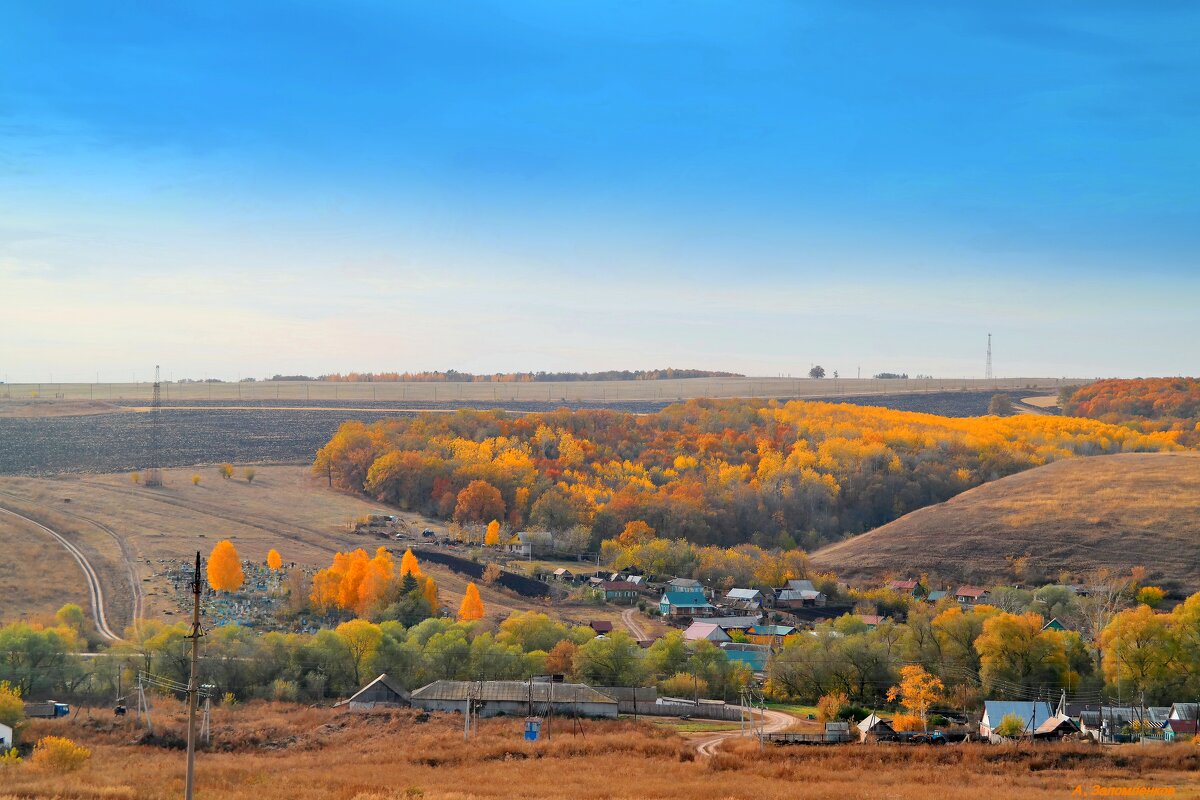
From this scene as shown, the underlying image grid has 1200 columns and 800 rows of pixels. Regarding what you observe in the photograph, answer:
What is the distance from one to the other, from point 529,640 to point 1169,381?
12423 centimetres

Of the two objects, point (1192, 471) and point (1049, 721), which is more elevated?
point (1192, 471)

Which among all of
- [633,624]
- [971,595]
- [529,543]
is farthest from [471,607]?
[971,595]

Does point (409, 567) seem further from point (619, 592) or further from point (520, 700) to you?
point (520, 700)

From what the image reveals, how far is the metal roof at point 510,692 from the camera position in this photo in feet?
131

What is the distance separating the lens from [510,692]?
40.7 m

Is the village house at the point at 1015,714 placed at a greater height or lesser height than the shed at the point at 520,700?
greater

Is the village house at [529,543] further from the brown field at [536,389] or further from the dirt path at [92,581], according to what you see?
the brown field at [536,389]

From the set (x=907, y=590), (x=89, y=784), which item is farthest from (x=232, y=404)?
(x=89, y=784)

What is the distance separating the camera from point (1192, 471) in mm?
86125

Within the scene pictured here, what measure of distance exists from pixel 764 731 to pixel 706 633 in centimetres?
1810

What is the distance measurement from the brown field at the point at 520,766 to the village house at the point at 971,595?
31904mm

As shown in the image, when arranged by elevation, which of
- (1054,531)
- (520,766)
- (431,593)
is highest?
(1054,531)

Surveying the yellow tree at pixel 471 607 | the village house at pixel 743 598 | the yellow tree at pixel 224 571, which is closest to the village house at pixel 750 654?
the village house at pixel 743 598

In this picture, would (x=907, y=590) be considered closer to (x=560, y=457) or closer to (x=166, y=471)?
(x=560, y=457)
